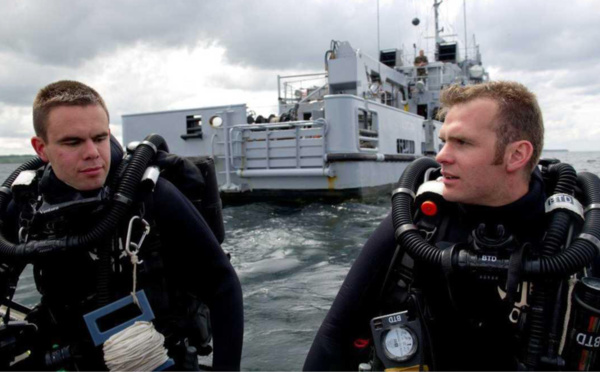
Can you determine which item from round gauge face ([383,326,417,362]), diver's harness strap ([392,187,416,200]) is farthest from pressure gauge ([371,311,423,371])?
diver's harness strap ([392,187,416,200])

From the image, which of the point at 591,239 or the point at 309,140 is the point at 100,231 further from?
the point at 309,140

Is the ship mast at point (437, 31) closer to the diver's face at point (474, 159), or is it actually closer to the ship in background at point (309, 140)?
the ship in background at point (309, 140)

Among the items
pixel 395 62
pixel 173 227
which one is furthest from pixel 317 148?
pixel 395 62

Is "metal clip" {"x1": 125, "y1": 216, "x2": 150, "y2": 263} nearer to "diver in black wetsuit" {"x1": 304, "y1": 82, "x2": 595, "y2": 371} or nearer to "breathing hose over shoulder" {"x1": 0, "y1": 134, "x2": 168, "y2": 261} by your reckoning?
"breathing hose over shoulder" {"x1": 0, "y1": 134, "x2": 168, "y2": 261}

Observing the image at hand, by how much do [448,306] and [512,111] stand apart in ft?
2.31

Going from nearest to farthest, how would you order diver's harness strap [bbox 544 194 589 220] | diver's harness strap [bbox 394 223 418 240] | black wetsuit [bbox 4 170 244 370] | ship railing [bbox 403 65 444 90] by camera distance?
diver's harness strap [bbox 544 194 589 220] < diver's harness strap [bbox 394 223 418 240] < black wetsuit [bbox 4 170 244 370] < ship railing [bbox 403 65 444 90]

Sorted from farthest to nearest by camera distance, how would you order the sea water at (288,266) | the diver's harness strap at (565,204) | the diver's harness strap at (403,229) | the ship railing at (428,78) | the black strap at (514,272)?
the ship railing at (428,78) → the sea water at (288,266) → the diver's harness strap at (403,229) → the diver's harness strap at (565,204) → the black strap at (514,272)

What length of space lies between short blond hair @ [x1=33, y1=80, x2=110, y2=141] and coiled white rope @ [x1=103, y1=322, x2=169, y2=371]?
850 mm

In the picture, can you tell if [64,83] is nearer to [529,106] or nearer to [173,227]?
[173,227]

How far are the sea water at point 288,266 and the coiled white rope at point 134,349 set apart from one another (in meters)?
0.75

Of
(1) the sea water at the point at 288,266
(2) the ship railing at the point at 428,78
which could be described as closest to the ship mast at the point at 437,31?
(2) the ship railing at the point at 428,78

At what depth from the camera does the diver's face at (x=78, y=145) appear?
6.29 feet

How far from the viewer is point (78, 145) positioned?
6.32 feet

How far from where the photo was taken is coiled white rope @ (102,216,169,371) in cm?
175
